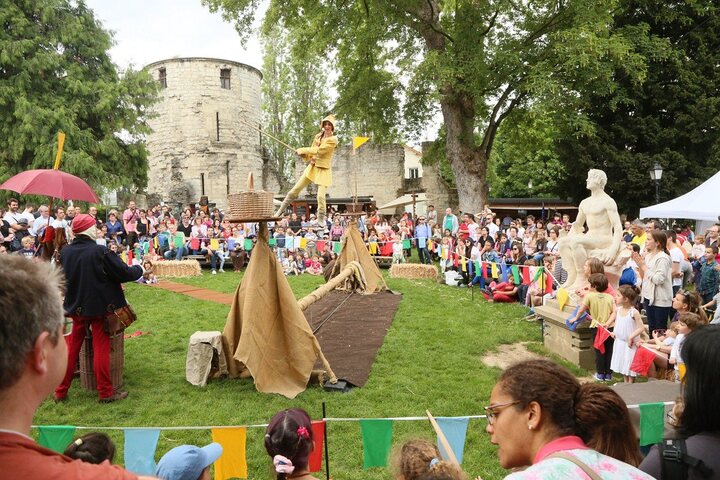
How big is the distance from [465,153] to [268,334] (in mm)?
14820

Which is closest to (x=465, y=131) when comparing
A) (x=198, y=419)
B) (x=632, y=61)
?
(x=632, y=61)

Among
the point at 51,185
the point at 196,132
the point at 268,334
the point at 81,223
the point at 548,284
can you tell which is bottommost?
the point at 268,334

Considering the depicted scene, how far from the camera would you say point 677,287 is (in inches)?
354

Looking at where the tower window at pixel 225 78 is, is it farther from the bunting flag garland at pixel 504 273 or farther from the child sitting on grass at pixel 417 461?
the child sitting on grass at pixel 417 461

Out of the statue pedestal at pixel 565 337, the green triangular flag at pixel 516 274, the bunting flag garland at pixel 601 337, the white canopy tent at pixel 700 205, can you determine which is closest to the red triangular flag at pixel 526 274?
the green triangular flag at pixel 516 274

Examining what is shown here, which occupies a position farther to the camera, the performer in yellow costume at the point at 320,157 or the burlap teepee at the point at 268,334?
the performer in yellow costume at the point at 320,157

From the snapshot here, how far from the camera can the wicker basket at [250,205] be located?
19.6 ft

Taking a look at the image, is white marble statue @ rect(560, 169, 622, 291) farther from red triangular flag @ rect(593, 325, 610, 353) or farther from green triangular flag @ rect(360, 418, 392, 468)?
green triangular flag @ rect(360, 418, 392, 468)

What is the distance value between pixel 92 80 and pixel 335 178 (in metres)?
14.9

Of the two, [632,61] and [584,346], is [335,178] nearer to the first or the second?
[632,61]

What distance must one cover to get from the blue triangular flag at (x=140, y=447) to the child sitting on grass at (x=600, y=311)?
17.6 feet

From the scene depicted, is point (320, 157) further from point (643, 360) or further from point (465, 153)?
point (465, 153)

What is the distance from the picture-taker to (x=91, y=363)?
6043mm

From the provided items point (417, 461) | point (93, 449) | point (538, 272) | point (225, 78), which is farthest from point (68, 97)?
point (417, 461)
